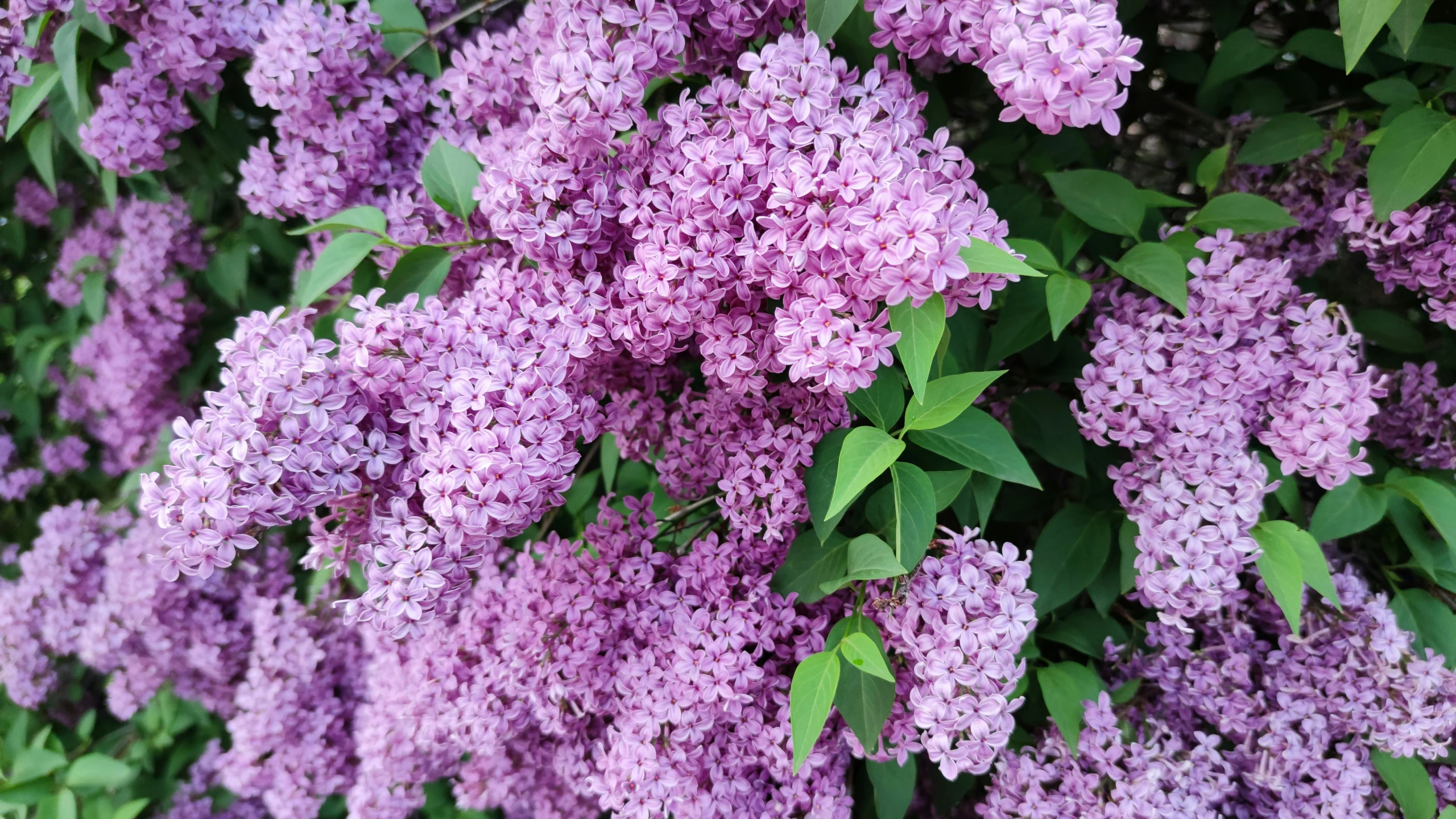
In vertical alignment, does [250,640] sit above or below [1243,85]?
below

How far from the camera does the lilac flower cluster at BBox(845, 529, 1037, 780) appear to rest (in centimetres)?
112

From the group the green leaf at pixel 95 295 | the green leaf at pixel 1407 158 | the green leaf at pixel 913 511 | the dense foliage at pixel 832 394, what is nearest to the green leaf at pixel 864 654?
the dense foliage at pixel 832 394

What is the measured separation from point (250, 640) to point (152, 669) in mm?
322

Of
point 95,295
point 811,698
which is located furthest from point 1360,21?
point 95,295

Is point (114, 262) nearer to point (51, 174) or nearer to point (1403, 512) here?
point (51, 174)

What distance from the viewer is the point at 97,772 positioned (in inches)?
81.4

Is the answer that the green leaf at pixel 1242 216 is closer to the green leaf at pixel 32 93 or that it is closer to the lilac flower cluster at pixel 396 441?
the lilac flower cluster at pixel 396 441

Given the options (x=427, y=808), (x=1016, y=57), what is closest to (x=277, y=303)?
(x=427, y=808)

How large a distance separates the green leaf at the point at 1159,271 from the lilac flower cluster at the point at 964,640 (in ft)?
1.44

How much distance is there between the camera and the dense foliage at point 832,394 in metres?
1.05

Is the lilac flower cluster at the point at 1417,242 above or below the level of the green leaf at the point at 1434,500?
above

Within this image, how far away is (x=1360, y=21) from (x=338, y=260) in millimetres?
1474

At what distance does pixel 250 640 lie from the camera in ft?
7.50

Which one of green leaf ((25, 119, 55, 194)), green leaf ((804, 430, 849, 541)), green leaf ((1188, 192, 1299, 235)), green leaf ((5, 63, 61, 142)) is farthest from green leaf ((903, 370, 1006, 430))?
green leaf ((25, 119, 55, 194))
